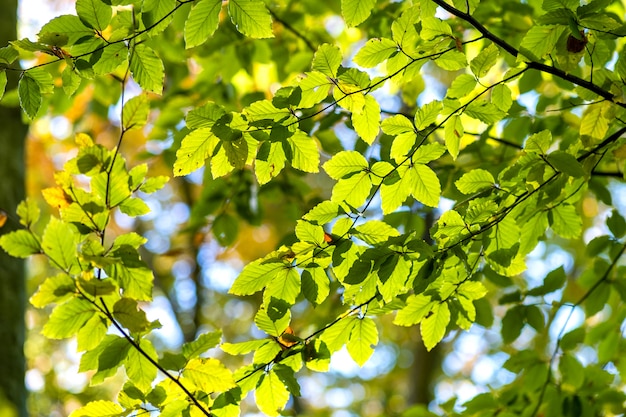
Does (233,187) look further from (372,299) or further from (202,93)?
(372,299)

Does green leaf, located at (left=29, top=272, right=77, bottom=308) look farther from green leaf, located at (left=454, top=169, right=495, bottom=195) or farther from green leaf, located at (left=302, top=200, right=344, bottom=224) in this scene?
green leaf, located at (left=454, top=169, right=495, bottom=195)

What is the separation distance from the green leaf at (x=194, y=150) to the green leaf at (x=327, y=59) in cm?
22

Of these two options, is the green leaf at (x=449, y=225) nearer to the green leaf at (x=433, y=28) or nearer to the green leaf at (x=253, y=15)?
the green leaf at (x=433, y=28)

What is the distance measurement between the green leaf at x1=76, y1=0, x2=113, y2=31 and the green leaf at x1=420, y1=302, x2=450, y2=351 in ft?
2.78

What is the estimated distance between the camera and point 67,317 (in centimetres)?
112

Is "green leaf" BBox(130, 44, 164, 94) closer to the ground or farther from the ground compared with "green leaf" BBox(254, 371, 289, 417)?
farther from the ground

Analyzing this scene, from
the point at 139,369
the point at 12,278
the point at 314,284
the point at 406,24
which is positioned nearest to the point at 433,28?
the point at 406,24

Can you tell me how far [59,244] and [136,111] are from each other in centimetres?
35

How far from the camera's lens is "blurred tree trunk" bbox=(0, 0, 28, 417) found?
2.06 m

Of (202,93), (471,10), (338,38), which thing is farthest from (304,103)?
(338,38)

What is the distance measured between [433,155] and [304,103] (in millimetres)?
259

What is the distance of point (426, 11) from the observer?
1052 mm

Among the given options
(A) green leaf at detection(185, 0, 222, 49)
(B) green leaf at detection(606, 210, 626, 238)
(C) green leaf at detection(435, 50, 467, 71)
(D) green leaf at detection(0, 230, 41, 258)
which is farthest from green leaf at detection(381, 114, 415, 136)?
(B) green leaf at detection(606, 210, 626, 238)

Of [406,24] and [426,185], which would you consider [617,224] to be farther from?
[406,24]
